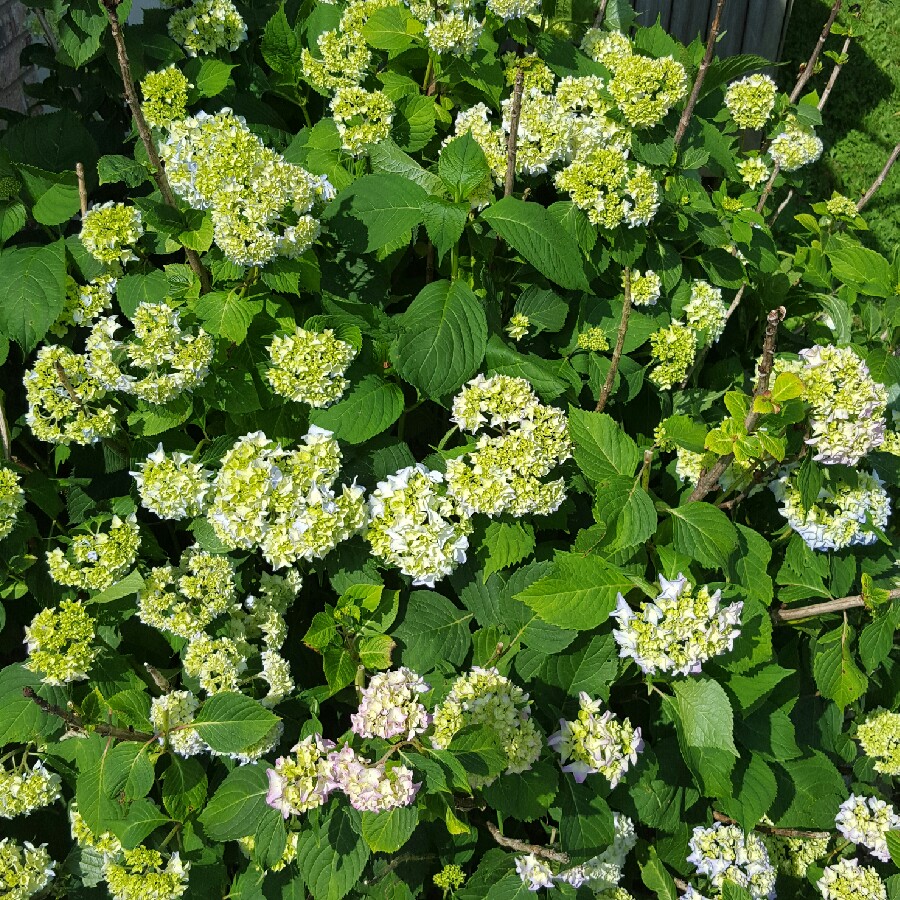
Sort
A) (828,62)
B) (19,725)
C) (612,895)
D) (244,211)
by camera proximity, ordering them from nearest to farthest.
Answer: (244,211) → (19,725) → (612,895) → (828,62)

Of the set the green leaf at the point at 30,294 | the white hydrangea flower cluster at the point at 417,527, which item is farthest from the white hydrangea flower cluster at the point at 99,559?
the white hydrangea flower cluster at the point at 417,527

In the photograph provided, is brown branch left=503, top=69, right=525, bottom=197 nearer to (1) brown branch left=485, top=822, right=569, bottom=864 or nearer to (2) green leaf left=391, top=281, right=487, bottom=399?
(2) green leaf left=391, top=281, right=487, bottom=399

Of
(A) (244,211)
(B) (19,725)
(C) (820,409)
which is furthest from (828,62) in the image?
(B) (19,725)

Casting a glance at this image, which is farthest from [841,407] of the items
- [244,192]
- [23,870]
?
[23,870]

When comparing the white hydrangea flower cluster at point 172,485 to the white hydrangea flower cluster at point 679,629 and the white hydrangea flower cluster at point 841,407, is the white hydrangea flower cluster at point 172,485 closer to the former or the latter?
the white hydrangea flower cluster at point 679,629

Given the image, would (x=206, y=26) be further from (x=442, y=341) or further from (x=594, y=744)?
(x=594, y=744)

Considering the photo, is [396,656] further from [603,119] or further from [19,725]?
[603,119]

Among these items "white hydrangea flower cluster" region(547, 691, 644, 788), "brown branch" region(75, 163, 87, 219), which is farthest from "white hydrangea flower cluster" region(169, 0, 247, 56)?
"white hydrangea flower cluster" region(547, 691, 644, 788)
